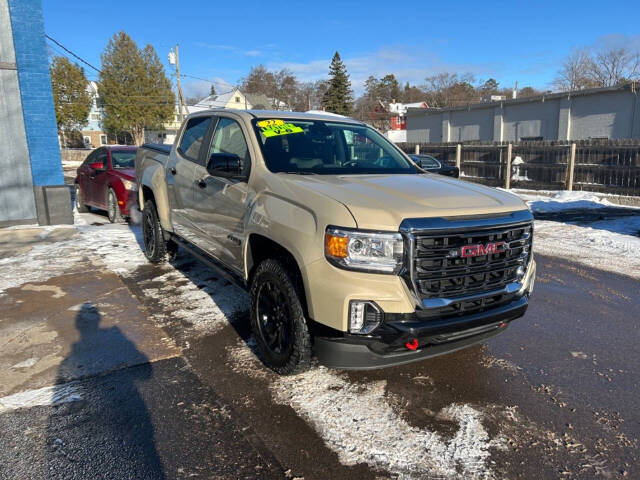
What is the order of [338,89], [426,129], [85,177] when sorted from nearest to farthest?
[85,177], [426,129], [338,89]

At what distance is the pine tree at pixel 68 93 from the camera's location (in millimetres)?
45219

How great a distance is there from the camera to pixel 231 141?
14.3 ft

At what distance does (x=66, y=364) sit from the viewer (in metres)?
3.70

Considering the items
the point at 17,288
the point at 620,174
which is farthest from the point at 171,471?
the point at 620,174

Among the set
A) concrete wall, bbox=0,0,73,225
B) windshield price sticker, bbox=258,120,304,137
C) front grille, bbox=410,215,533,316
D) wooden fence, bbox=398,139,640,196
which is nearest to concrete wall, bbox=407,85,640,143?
wooden fence, bbox=398,139,640,196

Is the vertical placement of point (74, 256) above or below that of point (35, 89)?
below

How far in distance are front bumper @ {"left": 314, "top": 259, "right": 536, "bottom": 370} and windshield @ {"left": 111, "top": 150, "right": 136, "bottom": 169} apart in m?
8.42

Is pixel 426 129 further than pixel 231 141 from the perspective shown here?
Yes

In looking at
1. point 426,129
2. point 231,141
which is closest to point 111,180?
point 231,141

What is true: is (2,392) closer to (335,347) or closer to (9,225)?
(335,347)

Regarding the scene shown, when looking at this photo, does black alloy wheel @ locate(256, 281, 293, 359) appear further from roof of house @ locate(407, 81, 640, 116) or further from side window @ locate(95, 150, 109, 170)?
roof of house @ locate(407, 81, 640, 116)

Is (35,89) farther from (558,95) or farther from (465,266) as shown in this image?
(558,95)

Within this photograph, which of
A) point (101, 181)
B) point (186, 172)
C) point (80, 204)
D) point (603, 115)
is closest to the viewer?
point (186, 172)

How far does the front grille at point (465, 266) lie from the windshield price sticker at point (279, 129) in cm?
189
